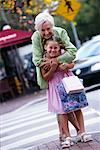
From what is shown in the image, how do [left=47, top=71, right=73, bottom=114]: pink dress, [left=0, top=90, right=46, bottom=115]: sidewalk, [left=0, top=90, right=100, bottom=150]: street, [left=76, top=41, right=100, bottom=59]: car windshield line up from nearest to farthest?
[left=47, top=71, right=73, bottom=114]: pink dress
[left=0, top=90, right=100, bottom=150]: street
[left=76, top=41, right=100, bottom=59]: car windshield
[left=0, top=90, right=46, bottom=115]: sidewalk

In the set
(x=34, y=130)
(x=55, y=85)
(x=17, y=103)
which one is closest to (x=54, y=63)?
(x=55, y=85)

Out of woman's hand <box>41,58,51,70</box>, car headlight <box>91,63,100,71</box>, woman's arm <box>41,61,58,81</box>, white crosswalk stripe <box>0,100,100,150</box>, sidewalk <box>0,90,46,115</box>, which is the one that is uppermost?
woman's hand <box>41,58,51,70</box>

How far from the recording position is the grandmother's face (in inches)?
268

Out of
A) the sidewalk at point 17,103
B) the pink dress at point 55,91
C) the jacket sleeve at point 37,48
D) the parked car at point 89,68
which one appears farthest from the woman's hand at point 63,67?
the sidewalk at point 17,103

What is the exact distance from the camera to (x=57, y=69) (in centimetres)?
687

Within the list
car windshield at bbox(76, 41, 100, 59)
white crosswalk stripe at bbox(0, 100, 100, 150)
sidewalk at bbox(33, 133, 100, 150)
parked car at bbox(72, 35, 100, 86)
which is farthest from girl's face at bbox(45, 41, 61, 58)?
car windshield at bbox(76, 41, 100, 59)

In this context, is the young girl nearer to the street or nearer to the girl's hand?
the girl's hand

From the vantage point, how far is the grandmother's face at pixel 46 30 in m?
6.80

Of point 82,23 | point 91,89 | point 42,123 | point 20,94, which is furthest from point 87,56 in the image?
point 82,23

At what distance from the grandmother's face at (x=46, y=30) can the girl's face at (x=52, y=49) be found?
108 mm

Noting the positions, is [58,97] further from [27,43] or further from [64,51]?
[27,43]

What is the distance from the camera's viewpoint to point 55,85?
6.91 m

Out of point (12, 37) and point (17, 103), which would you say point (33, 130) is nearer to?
point (17, 103)

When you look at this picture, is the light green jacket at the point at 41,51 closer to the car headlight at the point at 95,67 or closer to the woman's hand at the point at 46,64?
the woman's hand at the point at 46,64
